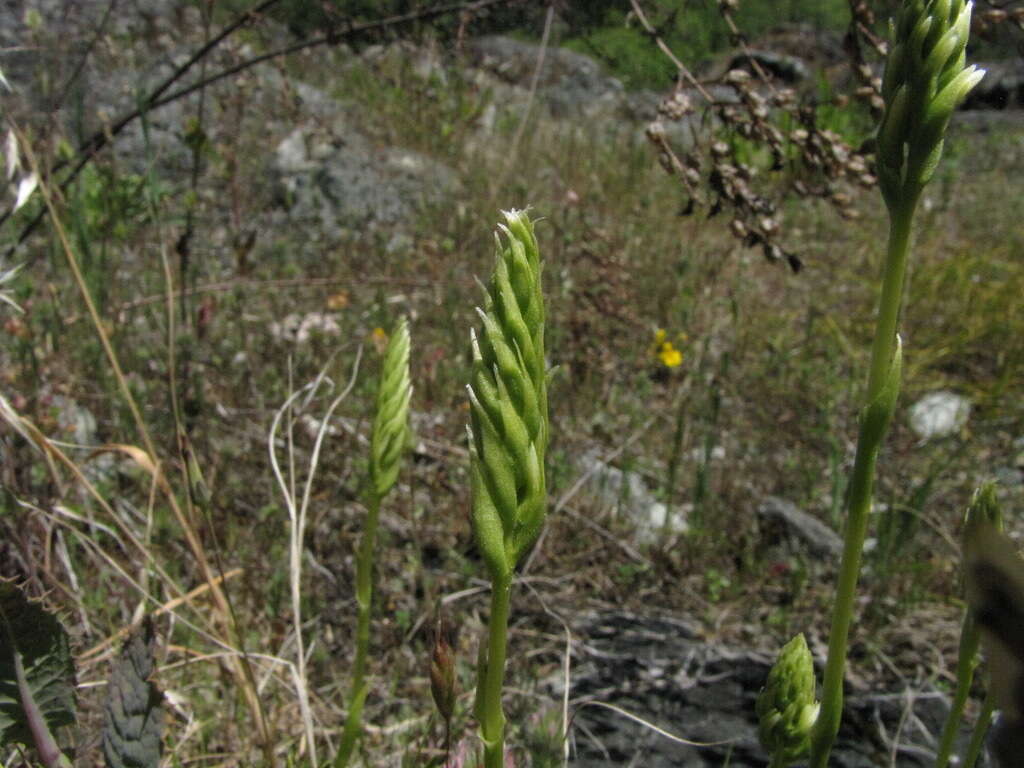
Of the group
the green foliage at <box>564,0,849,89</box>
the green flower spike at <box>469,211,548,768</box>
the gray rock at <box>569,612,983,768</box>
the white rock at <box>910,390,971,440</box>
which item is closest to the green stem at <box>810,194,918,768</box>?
the green flower spike at <box>469,211,548,768</box>

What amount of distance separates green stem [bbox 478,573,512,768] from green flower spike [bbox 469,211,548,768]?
0.01m

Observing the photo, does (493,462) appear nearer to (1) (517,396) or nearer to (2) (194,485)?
(1) (517,396)

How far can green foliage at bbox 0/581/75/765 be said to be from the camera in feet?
3.37

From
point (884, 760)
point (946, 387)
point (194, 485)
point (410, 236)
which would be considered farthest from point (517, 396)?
point (410, 236)

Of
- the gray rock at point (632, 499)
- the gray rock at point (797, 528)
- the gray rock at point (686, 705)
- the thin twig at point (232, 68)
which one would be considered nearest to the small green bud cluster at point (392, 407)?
the gray rock at point (686, 705)

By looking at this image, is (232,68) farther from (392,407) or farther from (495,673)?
(495,673)

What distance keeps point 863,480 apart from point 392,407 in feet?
1.81

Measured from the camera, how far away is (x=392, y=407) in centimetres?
106

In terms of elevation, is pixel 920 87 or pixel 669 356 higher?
pixel 920 87

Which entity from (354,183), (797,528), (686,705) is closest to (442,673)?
(686,705)

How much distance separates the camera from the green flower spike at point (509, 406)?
0.57 metres

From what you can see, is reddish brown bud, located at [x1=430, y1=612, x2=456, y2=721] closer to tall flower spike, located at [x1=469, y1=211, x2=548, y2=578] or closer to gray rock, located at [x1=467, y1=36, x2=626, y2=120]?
tall flower spike, located at [x1=469, y1=211, x2=548, y2=578]

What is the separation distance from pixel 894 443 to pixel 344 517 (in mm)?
2209

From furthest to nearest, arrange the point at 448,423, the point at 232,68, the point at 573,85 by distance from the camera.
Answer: the point at 573,85 → the point at 448,423 → the point at 232,68
